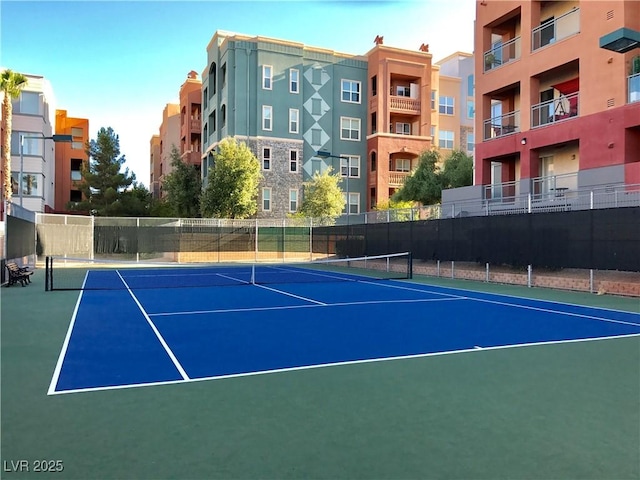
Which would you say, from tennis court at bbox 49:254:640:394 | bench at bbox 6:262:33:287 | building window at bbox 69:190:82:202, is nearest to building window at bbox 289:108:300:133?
tennis court at bbox 49:254:640:394

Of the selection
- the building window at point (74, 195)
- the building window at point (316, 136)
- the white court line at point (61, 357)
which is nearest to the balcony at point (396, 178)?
the building window at point (316, 136)

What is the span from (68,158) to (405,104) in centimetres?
4167

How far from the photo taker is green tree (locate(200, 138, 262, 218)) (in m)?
35.2

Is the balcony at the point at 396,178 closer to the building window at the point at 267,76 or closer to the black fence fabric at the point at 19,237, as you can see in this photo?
the building window at the point at 267,76

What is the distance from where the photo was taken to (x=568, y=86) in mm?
22828

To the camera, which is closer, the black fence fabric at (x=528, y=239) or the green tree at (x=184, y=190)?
the black fence fabric at (x=528, y=239)

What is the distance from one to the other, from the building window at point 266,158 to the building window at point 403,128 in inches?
456

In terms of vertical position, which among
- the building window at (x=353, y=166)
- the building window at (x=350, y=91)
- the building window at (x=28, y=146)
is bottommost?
the building window at (x=353, y=166)

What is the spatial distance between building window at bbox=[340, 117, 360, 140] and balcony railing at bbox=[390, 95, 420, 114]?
3.25m

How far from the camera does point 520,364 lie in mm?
6852

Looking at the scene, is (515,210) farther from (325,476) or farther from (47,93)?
(47,93)

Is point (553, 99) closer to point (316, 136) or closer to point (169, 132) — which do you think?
point (316, 136)

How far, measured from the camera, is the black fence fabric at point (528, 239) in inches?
587

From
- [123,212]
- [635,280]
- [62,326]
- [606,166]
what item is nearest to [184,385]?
[62,326]
